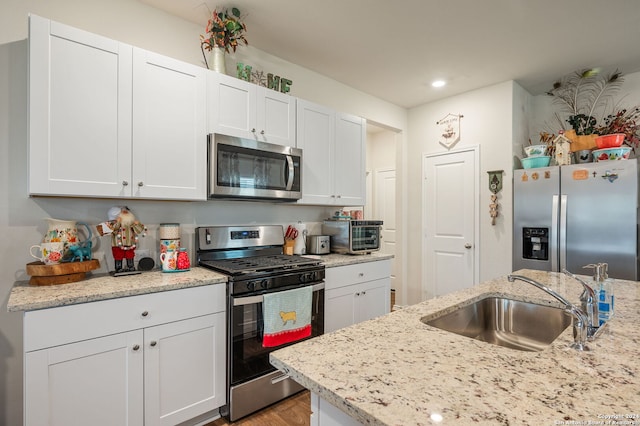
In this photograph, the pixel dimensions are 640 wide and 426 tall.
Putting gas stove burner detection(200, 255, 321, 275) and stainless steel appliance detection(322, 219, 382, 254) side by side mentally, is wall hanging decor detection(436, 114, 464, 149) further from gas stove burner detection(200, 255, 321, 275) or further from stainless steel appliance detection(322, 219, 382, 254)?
gas stove burner detection(200, 255, 321, 275)

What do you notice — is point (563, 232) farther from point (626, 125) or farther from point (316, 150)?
point (316, 150)

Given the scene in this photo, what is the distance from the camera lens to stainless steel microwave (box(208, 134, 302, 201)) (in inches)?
85.0

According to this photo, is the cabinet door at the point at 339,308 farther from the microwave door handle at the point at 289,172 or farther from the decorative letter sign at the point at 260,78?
the decorative letter sign at the point at 260,78

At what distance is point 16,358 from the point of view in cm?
174

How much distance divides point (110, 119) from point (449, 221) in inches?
140

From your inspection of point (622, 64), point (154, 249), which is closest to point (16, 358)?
point (154, 249)

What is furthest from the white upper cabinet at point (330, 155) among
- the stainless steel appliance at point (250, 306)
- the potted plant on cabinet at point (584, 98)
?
the potted plant on cabinet at point (584, 98)

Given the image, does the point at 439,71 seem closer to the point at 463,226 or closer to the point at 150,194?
the point at 463,226

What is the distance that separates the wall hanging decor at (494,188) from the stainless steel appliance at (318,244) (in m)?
1.88

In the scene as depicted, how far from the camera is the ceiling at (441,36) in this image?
223cm

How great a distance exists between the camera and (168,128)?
2.00 m

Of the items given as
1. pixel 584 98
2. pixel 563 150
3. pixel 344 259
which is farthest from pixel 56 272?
pixel 584 98

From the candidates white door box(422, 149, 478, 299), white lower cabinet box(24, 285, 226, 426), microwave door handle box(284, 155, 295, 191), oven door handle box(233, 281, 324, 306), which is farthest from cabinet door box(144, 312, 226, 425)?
white door box(422, 149, 478, 299)

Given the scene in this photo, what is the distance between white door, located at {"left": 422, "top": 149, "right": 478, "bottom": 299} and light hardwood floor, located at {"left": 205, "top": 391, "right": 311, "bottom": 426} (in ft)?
7.94
